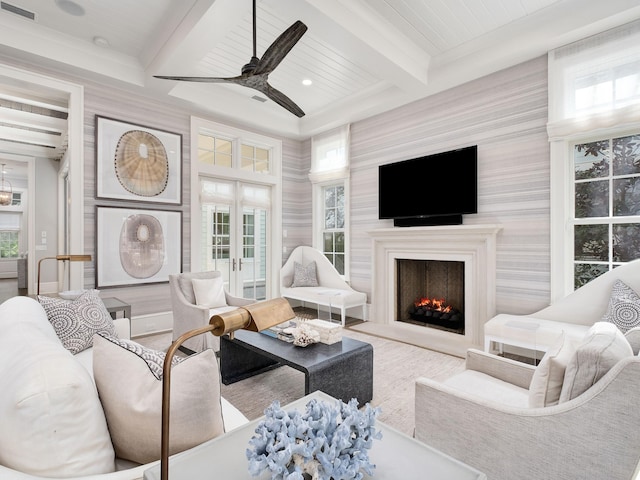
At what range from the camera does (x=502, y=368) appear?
6.15 feet

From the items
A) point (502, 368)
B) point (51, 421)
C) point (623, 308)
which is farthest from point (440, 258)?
point (51, 421)

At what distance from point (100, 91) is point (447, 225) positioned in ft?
14.0

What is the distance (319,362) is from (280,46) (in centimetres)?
209

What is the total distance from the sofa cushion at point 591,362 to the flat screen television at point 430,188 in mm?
2660

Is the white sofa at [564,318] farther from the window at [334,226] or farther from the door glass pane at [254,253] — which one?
the door glass pane at [254,253]

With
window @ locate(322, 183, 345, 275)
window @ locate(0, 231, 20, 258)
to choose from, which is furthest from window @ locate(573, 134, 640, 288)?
window @ locate(0, 231, 20, 258)

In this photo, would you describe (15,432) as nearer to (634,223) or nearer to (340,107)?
(634,223)

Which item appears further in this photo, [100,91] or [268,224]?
[268,224]

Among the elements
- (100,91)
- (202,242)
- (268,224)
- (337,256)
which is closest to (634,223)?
(337,256)

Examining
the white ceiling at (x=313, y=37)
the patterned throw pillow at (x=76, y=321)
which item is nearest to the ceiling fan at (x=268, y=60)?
the white ceiling at (x=313, y=37)

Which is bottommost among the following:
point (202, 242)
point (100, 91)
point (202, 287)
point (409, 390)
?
point (409, 390)

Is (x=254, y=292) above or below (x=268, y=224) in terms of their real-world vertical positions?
below

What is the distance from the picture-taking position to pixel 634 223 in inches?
114

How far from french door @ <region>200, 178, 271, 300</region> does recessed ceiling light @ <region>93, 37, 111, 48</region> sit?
184 centimetres
